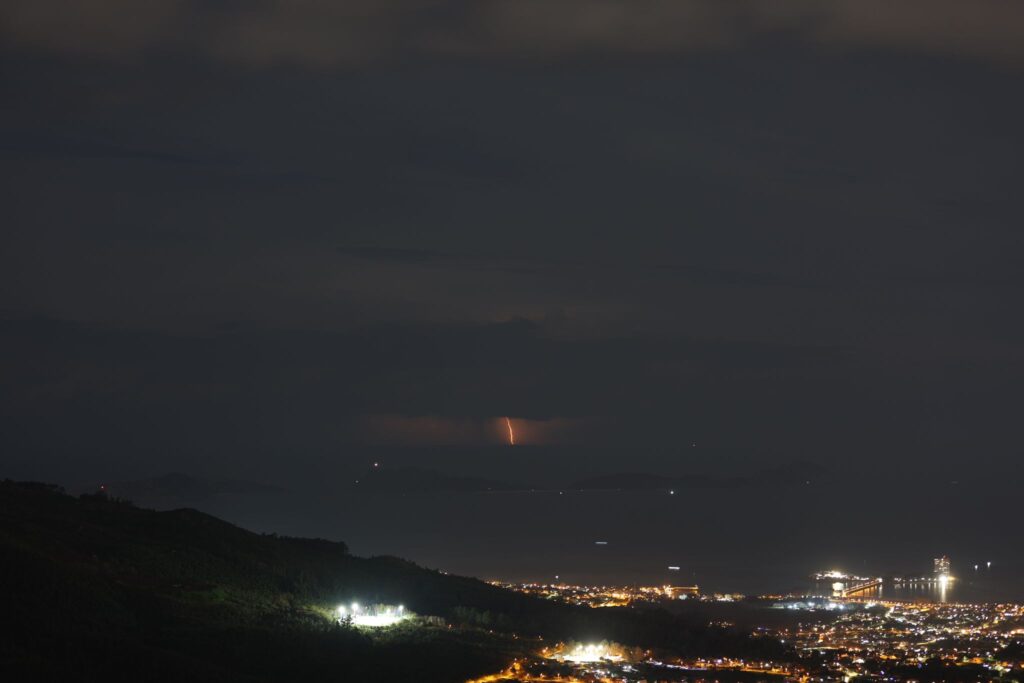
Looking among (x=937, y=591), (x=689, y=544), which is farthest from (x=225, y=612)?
(x=689, y=544)

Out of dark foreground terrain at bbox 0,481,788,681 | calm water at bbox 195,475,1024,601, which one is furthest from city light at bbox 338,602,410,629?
calm water at bbox 195,475,1024,601

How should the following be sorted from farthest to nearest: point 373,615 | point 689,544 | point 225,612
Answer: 1. point 689,544
2. point 373,615
3. point 225,612

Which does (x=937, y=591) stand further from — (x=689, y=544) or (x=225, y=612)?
(x=225, y=612)

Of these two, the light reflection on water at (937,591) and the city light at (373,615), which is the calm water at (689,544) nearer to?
the light reflection on water at (937,591)

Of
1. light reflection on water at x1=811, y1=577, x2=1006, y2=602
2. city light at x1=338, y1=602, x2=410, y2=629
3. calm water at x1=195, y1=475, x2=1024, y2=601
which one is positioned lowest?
city light at x1=338, y1=602, x2=410, y2=629

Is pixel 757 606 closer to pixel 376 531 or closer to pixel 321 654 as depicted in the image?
pixel 321 654

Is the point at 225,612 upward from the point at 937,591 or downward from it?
downward

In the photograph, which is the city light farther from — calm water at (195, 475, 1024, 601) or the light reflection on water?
calm water at (195, 475, 1024, 601)

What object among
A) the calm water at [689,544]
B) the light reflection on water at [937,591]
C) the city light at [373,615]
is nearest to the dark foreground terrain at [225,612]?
the city light at [373,615]

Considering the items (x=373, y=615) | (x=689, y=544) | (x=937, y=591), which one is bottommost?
(x=373, y=615)
